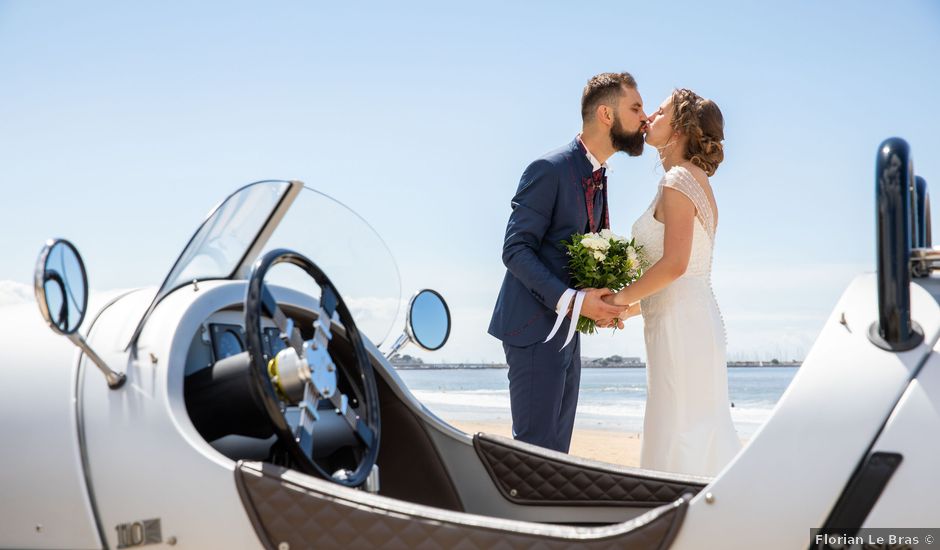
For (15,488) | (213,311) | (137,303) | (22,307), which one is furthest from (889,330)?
(22,307)

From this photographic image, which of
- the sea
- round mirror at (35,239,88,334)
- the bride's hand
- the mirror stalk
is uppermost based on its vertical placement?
round mirror at (35,239,88,334)

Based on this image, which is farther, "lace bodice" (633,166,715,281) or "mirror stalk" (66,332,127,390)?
"lace bodice" (633,166,715,281)

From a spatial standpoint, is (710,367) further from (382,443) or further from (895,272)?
(895,272)

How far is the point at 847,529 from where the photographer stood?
1565 millimetres

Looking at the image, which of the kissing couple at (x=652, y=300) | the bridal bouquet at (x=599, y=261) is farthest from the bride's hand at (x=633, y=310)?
the bridal bouquet at (x=599, y=261)

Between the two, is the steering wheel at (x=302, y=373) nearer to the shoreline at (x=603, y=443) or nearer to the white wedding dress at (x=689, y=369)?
the white wedding dress at (x=689, y=369)

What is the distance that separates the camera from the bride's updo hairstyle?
369 cm

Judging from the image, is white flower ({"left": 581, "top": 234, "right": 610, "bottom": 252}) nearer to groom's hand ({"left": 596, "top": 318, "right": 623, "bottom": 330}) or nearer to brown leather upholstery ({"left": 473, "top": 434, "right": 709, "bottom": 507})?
groom's hand ({"left": 596, "top": 318, "right": 623, "bottom": 330})

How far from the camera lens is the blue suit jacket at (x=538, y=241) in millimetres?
3615

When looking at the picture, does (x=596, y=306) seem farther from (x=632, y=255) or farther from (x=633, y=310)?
(x=633, y=310)

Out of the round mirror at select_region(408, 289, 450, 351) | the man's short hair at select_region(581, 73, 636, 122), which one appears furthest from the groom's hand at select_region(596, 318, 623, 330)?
the man's short hair at select_region(581, 73, 636, 122)

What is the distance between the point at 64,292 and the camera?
6.42 feet

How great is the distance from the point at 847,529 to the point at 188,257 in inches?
68.7

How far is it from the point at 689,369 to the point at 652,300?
0.33 m
